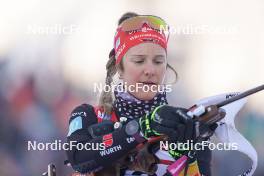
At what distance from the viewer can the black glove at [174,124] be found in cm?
110

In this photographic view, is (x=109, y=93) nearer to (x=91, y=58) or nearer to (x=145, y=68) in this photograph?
(x=145, y=68)

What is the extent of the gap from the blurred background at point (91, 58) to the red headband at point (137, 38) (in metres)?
0.38

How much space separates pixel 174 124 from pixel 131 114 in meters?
0.27

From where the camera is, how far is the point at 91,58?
184 centimetres

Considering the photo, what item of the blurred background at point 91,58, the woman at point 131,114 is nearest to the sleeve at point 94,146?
the woman at point 131,114

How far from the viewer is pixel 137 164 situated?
1284mm

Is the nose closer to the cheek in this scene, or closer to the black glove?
the cheek

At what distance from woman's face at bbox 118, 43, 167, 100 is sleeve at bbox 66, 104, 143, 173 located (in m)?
0.14

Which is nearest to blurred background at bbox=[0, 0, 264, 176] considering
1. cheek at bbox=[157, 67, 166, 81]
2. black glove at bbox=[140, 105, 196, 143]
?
cheek at bbox=[157, 67, 166, 81]

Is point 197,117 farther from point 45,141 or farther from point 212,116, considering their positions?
point 45,141

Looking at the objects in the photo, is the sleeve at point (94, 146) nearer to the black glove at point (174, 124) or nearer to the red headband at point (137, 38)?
the black glove at point (174, 124)

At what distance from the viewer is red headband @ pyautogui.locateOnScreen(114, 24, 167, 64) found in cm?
137

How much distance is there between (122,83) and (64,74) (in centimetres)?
50

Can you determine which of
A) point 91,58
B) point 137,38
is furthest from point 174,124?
point 91,58
